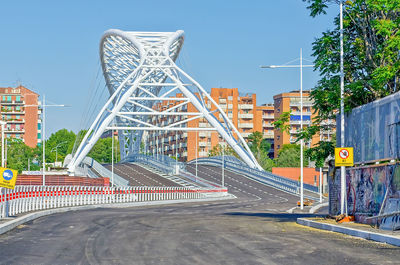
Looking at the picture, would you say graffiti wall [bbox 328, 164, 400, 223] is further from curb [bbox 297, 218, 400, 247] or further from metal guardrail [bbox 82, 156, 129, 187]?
metal guardrail [bbox 82, 156, 129, 187]

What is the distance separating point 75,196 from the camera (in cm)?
4675

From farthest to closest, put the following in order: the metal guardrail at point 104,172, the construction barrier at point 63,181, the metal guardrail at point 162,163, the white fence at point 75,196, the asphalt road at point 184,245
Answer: the metal guardrail at point 162,163
the metal guardrail at point 104,172
the construction barrier at point 63,181
the white fence at point 75,196
the asphalt road at point 184,245

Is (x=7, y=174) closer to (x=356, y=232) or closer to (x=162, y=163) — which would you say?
(x=356, y=232)

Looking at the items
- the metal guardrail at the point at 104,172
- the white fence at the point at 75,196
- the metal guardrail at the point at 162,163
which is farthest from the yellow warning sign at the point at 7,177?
the metal guardrail at the point at 162,163

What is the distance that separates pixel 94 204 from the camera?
48.0 metres

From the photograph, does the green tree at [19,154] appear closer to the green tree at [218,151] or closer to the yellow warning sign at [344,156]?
the green tree at [218,151]

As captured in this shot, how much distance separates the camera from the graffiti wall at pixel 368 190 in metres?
22.1

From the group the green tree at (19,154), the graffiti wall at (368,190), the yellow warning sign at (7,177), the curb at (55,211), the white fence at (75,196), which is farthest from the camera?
the green tree at (19,154)

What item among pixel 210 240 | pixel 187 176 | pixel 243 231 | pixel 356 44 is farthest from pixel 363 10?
pixel 187 176

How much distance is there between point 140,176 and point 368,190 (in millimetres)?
78846

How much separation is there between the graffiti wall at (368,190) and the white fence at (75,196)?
13.0 m

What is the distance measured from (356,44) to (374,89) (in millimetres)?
2926

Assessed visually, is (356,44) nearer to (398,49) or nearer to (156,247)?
(398,49)

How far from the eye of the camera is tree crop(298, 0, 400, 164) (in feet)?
86.5
